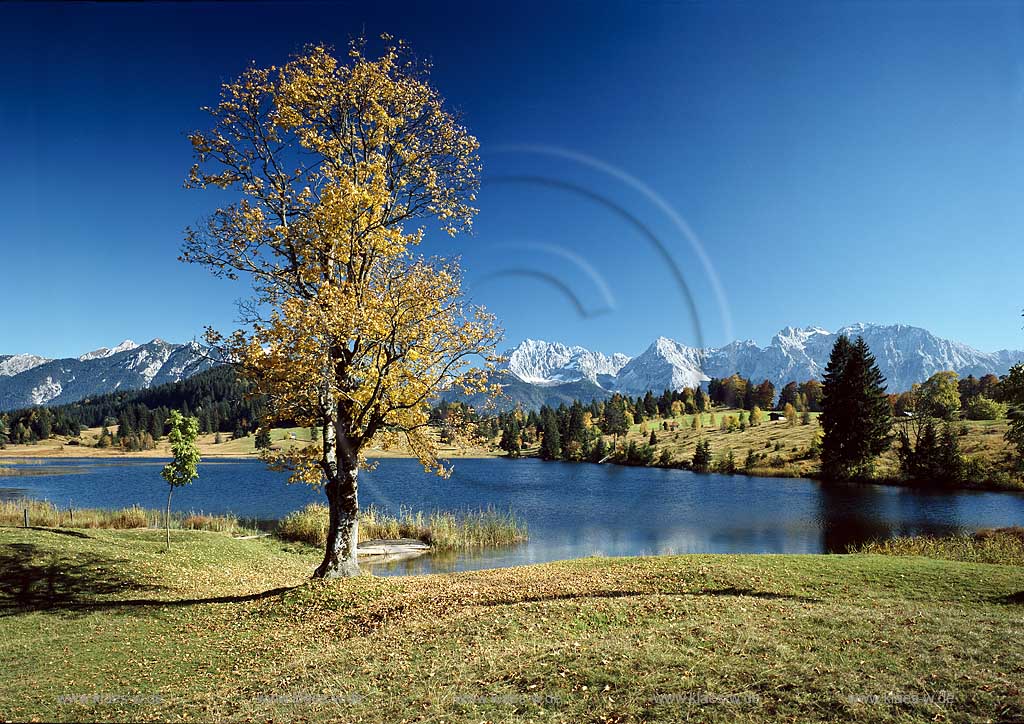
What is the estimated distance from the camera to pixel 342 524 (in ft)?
52.0

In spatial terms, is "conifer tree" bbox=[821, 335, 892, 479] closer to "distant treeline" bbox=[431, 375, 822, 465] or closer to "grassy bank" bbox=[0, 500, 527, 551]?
"distant treeline" bbox=[431, 375, 822, 465]

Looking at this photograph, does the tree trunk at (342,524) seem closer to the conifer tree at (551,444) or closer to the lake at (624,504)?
the lake at (624,504)

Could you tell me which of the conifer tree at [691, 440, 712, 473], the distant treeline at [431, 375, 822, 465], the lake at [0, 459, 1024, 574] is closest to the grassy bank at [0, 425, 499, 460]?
the distant treeline at [431, 375, 822, 465]

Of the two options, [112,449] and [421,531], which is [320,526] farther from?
[112,449]

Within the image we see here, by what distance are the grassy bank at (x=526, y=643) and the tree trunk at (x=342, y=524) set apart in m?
0.78

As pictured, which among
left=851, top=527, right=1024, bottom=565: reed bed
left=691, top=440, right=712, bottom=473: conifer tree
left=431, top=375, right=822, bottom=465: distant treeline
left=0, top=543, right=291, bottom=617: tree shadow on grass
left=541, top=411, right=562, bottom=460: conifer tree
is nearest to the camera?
left=0, top=543, right=291, bottom=617: tree shadow on grass

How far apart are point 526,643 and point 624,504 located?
4153 centimetres

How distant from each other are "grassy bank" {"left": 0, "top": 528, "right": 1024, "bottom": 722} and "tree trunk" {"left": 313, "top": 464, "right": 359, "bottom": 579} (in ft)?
2.55

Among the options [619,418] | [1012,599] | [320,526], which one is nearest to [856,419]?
[1012,599]

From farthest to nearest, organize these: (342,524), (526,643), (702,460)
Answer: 1. (702,460)
2. (342,524)
3. (526,643)

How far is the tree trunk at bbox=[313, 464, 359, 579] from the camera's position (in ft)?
51.4

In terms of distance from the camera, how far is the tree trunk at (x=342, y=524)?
1566 centimetres

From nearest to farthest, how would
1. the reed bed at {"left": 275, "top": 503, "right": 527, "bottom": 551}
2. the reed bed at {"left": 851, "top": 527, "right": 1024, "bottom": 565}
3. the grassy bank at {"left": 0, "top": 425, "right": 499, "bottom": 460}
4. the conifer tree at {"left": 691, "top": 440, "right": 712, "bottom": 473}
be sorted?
the reed bed at {"left": 851, "top": 527, "right": 1024, "bottom": 565} < the reed bed at {"left": 275, "top": 503, "right": 527, "bottom": 551} < the conifer tree at {"left": 691, "top": 440, "right": 712, "bottom": 473} < the grassy bank at {"left": 0, "top": 425, "right": 499, "bottom": 460}

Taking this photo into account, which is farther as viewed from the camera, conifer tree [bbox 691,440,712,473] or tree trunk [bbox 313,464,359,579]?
conifer tree [bbox 691,440,712,473]
